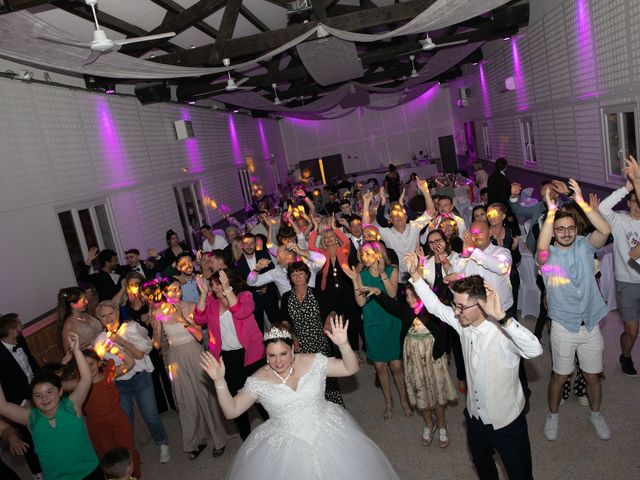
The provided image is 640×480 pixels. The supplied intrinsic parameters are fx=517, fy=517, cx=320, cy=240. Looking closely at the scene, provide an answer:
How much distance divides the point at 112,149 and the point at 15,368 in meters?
5.03

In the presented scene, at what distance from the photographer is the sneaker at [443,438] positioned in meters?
3.75

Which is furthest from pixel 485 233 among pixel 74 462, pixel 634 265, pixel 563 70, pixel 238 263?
pixel 563 70

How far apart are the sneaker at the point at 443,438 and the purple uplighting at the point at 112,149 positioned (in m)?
6.28

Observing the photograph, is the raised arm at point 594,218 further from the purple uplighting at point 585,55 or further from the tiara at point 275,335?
Result: the purple uplighting at point 585,55

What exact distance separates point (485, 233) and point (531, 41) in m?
6.45

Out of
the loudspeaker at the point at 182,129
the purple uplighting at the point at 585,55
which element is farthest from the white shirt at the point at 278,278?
the loudspeaker at the point at 182,129

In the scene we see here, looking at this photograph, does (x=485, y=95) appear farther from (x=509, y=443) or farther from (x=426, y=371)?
(x=509, y=443)

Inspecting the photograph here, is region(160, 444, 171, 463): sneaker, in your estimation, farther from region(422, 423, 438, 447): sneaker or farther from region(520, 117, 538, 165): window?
region(520, 117, 538, 165): window

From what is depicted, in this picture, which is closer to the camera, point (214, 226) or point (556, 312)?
point (556, 312)

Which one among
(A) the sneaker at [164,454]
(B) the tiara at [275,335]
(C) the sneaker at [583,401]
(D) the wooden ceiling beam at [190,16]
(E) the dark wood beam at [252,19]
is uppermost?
(E) the dark wood beam at [252,19]

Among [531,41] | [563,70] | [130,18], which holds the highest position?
[130,18]

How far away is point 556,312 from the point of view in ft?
11.0

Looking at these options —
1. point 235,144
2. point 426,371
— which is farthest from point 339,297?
point 235,144

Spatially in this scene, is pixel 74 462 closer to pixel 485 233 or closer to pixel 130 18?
pixel 485 233
